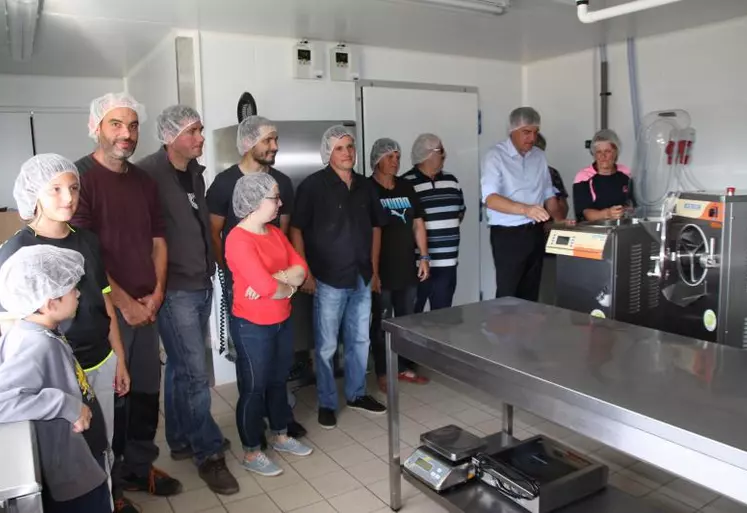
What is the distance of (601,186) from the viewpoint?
3.44 meters

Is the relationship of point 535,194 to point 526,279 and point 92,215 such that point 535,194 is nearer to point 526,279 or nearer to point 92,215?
point 526,279

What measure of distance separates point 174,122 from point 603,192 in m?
2.33

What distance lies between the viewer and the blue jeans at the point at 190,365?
7.93 feet

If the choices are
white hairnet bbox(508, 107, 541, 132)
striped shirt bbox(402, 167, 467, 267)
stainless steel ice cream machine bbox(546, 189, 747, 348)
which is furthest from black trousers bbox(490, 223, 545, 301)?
stainless steel ice cream machine bbox(546, 189, 747, 348)

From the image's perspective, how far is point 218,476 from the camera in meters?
2.50

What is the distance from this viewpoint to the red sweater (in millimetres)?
2408

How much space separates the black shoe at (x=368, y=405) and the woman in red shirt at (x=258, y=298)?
713 millimetres

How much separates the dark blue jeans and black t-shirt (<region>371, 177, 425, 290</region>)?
0.72 ft

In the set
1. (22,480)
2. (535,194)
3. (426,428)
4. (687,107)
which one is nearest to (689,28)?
(687,107)

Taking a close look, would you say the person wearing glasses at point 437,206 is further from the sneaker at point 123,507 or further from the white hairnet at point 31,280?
the white hairnet at point 31,280

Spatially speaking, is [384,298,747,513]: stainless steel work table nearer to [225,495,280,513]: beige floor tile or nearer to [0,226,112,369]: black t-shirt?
[225,495,280,513]: beige floor tile

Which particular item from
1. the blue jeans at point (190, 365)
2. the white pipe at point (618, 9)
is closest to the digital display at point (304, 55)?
the white pipe at point (618, 9)

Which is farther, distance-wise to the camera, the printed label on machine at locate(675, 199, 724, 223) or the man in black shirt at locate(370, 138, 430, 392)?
the man in black shirt at locate(370, 138, 430, 392)

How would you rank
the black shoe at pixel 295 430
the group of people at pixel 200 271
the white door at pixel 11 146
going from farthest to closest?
the white door at pixel 11 146 < the black shoe at pixel 295 430 < the group of people at pixel 200 271
